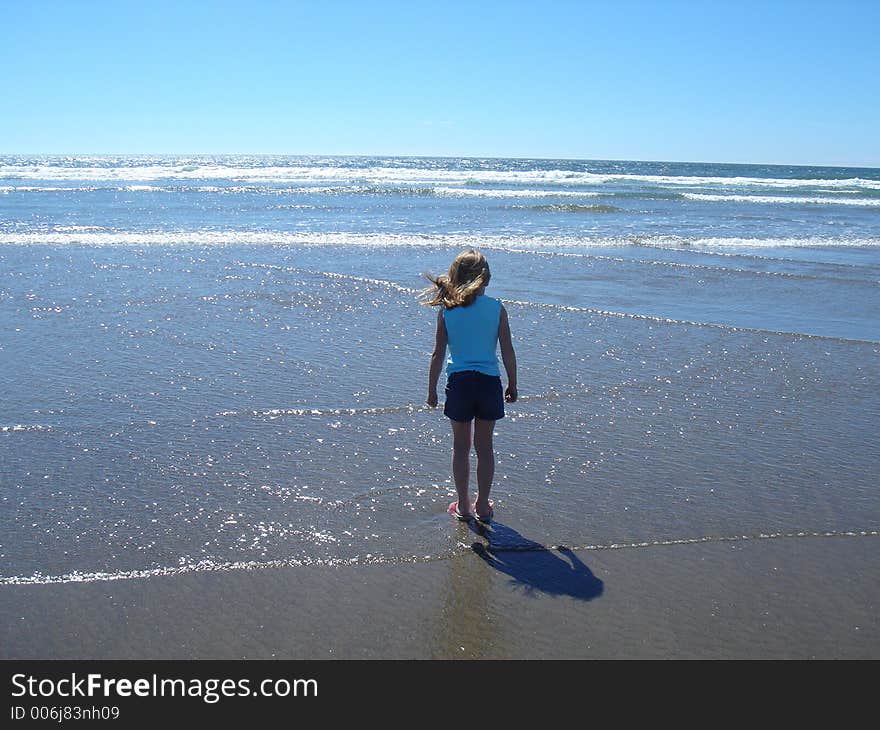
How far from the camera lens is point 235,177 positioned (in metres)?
59.2

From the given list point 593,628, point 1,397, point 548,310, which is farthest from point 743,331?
point 1,397

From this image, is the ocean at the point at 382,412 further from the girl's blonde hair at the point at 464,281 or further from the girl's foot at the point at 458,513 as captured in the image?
the girl's blonde hair at the point at 464,281

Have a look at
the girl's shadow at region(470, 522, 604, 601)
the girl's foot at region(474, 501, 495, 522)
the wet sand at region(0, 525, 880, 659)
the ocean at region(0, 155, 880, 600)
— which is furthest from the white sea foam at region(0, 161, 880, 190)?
the wet sand at region(0, 525, 880, 659)

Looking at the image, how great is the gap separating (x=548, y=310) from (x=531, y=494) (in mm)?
5878

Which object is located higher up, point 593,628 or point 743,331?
point 743,331

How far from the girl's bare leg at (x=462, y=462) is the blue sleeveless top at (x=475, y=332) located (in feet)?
1.12

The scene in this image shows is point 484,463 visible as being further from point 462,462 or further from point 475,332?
point 475,332

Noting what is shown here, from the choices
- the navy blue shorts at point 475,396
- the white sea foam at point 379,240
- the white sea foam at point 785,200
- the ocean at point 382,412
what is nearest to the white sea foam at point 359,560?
the ocean at point 382,412

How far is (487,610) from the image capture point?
3711 mm

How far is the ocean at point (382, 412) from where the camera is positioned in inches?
175

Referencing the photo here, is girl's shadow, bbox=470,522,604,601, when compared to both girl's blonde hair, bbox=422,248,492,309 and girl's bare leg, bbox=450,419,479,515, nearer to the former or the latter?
girl's bare leg, bbox=450,419,479,515

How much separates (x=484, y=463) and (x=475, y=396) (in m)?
0.39

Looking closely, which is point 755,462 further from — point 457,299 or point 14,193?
point 14,193

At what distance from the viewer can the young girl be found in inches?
174
